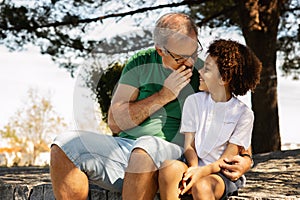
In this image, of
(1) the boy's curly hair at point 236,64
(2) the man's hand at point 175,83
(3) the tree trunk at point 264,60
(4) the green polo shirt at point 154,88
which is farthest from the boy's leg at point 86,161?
(3) the tree trunk at point 264,60

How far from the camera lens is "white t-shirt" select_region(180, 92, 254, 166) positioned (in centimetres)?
213

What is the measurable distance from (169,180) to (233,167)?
256mm

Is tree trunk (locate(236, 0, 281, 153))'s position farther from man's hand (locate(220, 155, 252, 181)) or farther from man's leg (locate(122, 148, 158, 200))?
man's leg (locate(122, 148, 158, 200))

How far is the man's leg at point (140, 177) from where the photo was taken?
2.03 meters

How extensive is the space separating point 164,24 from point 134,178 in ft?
2.09

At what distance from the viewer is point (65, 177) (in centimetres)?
215

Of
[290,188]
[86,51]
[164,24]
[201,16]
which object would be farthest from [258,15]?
[164,24]

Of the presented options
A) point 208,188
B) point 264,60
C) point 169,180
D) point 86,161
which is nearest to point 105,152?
point 86,161

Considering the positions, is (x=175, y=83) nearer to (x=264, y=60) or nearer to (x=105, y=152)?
(x=105, y=152)

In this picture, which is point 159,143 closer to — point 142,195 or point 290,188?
point 142,195

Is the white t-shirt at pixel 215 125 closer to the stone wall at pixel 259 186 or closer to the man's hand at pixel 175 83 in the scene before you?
the man's hand at pixel 175 83

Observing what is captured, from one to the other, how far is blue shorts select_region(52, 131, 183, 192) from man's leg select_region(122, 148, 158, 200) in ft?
0.14

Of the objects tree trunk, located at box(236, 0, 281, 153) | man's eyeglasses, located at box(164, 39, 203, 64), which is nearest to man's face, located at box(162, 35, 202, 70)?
man's eyeglasses, located at box(164, 39, 203, 64)

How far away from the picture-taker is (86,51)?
6.50m
